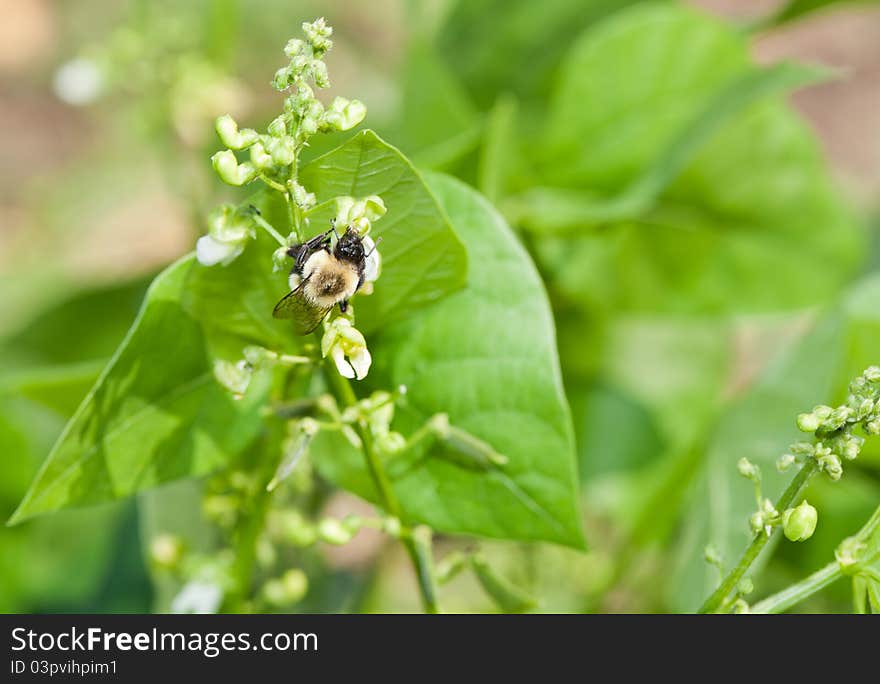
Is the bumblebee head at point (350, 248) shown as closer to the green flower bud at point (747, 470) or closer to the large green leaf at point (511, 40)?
the green flower bud at point (747, 470)

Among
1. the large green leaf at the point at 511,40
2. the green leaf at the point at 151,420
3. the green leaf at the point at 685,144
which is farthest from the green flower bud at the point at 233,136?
the large green leaf at the point at 511,40

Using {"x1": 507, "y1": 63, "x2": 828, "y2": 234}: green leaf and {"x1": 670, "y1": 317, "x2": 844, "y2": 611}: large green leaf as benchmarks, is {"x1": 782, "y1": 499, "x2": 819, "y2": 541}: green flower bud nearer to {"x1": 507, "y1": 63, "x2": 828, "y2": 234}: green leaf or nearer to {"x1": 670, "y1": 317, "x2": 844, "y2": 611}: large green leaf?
{"x1": 670, "y1": 317, "x2": 844, "y2": 611}: large green leaf

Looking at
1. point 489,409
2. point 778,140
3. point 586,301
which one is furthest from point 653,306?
point 489,409

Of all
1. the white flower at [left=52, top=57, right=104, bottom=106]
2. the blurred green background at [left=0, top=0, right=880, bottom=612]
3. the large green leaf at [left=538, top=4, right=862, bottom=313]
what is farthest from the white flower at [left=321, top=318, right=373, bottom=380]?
the white flower at [left=52, top=57, right=104, bottom=106]

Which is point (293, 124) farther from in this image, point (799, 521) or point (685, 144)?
point (685, 144)

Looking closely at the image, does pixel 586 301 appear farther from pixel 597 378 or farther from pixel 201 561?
pixel 201 561

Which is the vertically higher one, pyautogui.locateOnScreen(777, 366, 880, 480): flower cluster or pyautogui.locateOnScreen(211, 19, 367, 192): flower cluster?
pyautogui.locateOnScreen(211, 19, 367, 192): flower cluster

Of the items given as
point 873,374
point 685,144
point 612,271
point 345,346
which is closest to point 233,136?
point 345,346
